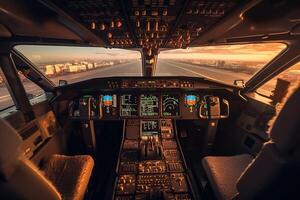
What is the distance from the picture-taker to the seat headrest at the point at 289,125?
0.62 m

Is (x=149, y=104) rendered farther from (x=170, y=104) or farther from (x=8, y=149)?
(x=8, y=149)

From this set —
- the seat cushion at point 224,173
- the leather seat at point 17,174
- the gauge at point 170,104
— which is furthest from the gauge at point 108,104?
the leather seat at point 17,174

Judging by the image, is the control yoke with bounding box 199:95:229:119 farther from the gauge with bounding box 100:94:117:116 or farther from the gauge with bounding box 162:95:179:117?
the gauge with bounding box 100:94:117:116

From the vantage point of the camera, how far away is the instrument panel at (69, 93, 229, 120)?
10.6 feet

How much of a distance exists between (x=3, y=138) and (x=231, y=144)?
10.8 feet

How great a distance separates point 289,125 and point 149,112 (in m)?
2.73

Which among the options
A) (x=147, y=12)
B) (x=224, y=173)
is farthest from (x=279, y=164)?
(x=224, y=173)

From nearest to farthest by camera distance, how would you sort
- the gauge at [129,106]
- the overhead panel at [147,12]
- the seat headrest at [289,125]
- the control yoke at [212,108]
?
the seat headrest at [289,125] → the overhead panel at [147,12] → the control yoke at [212,108] → the gauge at [129,106]

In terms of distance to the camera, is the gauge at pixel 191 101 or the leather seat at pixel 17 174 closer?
the leather seat at pixel 17 174

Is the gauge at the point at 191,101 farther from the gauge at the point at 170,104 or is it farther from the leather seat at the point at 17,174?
the leather seat at the point at 17,174

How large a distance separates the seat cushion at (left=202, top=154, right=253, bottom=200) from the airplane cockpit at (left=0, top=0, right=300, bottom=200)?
1cm

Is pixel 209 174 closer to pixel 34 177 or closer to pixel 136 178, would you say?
pixel 136 178

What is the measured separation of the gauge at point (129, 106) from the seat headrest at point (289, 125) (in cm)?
270

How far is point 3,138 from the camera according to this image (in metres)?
0.64
